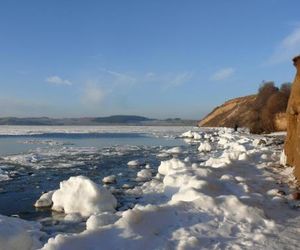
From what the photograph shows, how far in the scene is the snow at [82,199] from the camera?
11.1 m

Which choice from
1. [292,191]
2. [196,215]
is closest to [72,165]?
[292,191]

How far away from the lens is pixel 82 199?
11.2m

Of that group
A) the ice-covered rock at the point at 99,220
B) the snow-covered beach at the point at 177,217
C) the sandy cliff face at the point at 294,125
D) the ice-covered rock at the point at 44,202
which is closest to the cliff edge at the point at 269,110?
the sandy cliff face at the point at 294,125

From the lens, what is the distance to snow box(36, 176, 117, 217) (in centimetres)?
1107

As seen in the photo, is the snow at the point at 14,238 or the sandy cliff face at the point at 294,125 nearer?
the snow at the point at 14,238

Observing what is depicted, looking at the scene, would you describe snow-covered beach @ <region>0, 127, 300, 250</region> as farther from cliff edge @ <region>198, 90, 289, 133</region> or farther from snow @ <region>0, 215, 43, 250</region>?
cliff edge @ <region>198, 90, 289, 133</region>

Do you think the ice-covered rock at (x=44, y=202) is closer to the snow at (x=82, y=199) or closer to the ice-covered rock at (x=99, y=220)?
the snow at (x=82, y=199)

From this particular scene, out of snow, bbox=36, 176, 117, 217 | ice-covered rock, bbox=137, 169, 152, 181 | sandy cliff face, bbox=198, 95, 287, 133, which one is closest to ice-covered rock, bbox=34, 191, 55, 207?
snow, bbox=36, 176, 117, 217

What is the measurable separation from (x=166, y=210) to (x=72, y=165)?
13.0 m

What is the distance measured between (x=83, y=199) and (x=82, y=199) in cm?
3

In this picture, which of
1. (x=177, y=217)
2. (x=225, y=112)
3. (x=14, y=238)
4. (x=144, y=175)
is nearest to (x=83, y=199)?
(x=177, y=217)

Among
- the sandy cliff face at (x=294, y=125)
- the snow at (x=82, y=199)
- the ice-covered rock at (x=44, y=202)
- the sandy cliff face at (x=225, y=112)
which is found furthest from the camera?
the sandy cliff face at (x=225, y=112)

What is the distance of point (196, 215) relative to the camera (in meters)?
8.74

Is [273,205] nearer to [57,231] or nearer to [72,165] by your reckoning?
[57,231]
